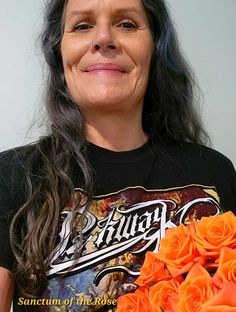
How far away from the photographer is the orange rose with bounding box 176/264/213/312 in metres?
0.39

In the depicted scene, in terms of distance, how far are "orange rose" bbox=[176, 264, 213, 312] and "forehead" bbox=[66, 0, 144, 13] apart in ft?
2.00

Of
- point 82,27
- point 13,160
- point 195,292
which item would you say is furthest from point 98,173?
point 195,292

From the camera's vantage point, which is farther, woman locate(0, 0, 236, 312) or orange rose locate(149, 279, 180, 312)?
woman locate(0, 0, 236, 312)

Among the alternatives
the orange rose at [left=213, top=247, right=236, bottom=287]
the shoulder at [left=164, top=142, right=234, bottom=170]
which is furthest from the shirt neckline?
the orange rose at [left=213, top=247, right=236, bottom=287]

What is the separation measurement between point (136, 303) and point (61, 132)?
495mm

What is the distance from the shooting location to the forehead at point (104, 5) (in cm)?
81

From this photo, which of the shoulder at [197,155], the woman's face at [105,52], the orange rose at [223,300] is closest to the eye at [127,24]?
the woman's face at [105,52]

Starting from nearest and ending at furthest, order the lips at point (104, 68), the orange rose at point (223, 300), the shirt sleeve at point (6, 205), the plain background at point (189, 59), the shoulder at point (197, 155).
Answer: the orange rose at point (223, 300) < the shirt sleeve at point (6, 205) < the lips at point (104, 68) < the shoulder at point (197, 155) < the plain background at point (189, 59)

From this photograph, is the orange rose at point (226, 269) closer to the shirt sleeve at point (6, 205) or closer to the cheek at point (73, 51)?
the shirt sleeve at point (6, 205)

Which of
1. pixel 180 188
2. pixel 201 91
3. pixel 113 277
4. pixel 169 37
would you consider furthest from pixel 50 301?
pixel 201 91

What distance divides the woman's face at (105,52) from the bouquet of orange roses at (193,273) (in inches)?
16.3

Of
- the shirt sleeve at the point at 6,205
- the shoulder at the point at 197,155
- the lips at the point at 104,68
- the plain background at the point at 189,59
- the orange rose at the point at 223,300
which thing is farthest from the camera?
the plain background at the point at 189,59

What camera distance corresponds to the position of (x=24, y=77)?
1.20 metres

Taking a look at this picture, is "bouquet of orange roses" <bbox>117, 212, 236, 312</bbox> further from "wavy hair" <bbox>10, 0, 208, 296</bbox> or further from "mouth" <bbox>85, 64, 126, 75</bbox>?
"mouth" <bbox>85, 64, 126, 75</bbox>
